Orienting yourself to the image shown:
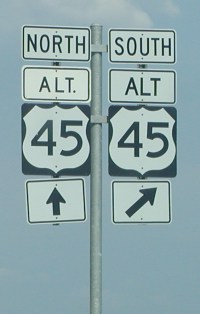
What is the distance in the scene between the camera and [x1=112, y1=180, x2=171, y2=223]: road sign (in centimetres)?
1114

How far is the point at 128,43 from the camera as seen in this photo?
11273mm

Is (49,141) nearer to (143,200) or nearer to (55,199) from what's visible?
(55,199)

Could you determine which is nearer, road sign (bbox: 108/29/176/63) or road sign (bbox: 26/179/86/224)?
road sign (bbox: 26/179/86/224)

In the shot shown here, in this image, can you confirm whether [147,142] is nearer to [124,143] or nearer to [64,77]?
[124,143]

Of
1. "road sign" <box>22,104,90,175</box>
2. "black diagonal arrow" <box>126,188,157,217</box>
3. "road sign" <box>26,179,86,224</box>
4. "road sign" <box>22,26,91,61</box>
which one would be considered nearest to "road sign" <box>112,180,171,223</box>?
"black diagonal arrow" <box>126,188,157,217</box>

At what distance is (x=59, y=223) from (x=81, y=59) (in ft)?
4.70

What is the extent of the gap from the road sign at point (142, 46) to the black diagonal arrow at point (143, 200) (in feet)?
3.70

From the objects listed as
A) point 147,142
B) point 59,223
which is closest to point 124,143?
point 147,142

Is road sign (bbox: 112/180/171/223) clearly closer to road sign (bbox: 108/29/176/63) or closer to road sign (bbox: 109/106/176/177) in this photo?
road sign (bbox: 109/106/176/177)

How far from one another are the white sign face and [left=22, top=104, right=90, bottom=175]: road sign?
10cm

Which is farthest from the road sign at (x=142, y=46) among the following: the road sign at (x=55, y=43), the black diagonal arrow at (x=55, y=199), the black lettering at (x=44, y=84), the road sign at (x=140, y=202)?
the black diagonal arrow at (x=55, y=199)

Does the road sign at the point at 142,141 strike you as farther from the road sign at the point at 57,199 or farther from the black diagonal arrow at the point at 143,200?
the road sign at the point at 57,199

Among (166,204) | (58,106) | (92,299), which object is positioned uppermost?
(58,106)

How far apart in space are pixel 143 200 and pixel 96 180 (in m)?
0.44
